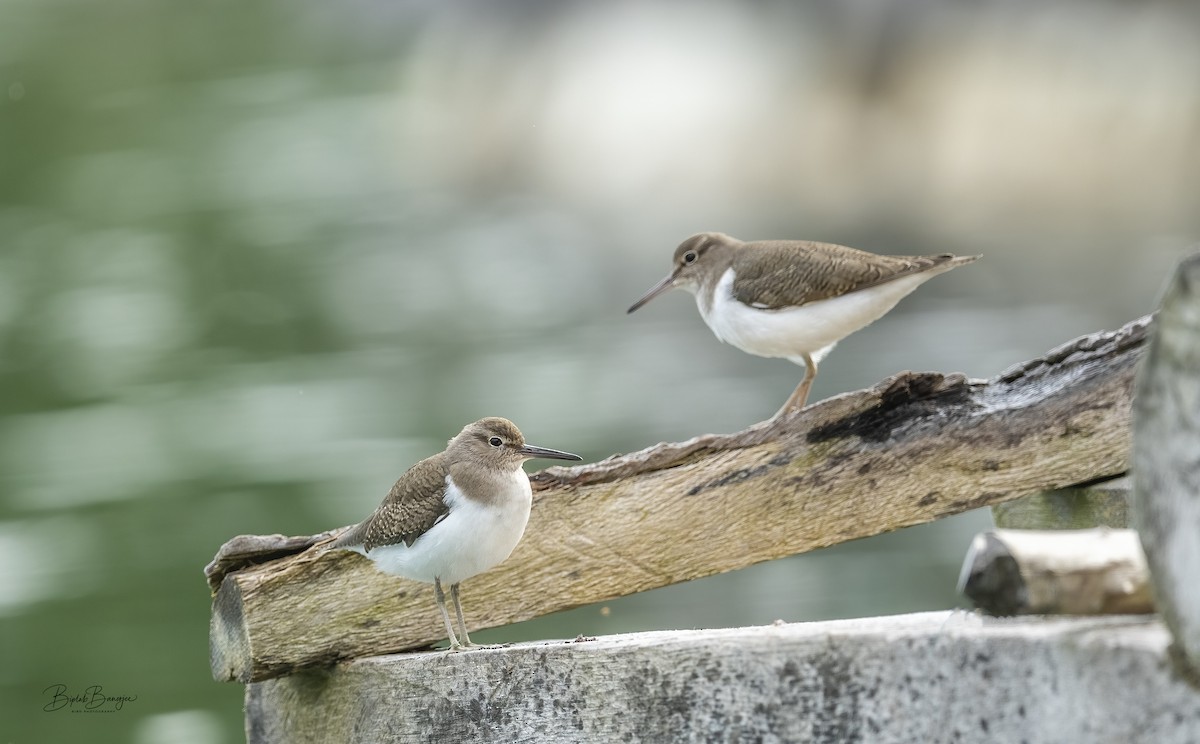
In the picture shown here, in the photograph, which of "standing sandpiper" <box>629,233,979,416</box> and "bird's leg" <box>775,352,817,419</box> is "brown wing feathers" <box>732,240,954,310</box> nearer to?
"standing sandpiper" <box>629,233,979,416</box>

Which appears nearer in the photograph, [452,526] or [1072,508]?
[1072,508]

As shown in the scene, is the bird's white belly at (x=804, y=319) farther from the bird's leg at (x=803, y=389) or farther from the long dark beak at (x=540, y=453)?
the long dark beak at (x=540, y=453)

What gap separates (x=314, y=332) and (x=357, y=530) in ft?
46.3

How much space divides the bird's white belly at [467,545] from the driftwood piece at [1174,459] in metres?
2.40

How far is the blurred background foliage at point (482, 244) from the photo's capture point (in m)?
12.3

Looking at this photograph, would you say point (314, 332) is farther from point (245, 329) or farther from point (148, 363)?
point (148, 363)

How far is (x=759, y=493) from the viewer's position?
473 centimetres

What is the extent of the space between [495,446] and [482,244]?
1717 centimetres

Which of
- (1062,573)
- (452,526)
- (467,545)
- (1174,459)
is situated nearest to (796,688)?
(1062,573)

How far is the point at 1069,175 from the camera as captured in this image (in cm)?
2478

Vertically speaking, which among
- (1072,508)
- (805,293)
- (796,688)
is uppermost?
(805,293)

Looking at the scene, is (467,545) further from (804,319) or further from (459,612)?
(804,319)

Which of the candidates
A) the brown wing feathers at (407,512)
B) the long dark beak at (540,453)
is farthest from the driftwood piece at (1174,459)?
the long dark beak at (540,453)

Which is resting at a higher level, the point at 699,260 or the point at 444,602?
the point at 699,260
